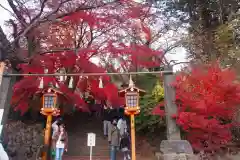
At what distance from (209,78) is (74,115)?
45.7 feet

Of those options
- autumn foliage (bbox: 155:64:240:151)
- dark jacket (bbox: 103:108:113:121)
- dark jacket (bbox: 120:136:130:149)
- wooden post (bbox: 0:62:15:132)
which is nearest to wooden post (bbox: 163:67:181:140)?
autumn foliage (bbox: 155:64:240:151)

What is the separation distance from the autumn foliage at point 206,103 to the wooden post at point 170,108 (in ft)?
4.26

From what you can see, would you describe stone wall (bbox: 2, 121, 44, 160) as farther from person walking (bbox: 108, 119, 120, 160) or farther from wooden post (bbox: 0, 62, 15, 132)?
person walking (bbox: 108, 119, 120, 160)

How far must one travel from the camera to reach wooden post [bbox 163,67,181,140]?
29.3 ft

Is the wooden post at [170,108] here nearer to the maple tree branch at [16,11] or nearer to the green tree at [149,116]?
the green tree at [149,116]

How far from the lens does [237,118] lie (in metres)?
13.7

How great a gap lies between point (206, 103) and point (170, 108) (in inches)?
102

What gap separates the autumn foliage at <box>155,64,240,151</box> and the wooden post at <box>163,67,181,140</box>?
130cm

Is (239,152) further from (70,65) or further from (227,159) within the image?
(70,65)

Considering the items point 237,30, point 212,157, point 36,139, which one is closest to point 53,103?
point 36,139

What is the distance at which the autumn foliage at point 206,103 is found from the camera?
35.7 feet

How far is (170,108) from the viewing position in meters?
9.16

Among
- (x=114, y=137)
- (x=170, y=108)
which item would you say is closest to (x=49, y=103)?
(x=114, y=137)

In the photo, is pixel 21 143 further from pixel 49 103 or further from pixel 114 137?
pixel 114 137
